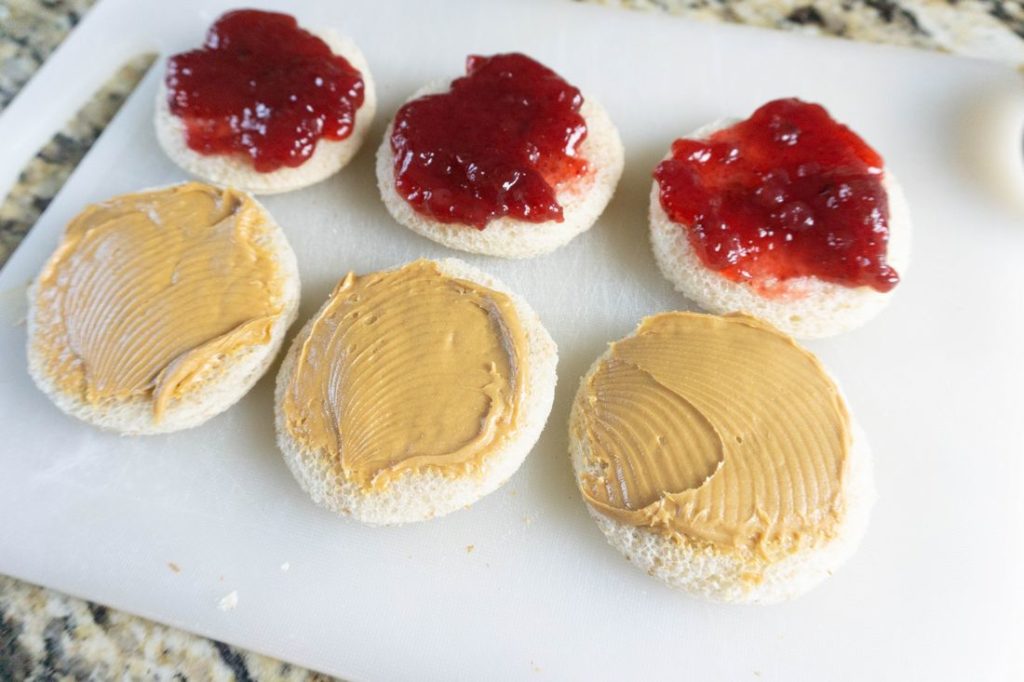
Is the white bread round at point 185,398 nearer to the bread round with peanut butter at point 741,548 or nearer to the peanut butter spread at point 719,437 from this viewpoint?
the peanut butter spread at point 719,437

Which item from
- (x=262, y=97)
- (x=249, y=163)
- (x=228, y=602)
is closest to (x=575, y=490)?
(x=228, y=602)

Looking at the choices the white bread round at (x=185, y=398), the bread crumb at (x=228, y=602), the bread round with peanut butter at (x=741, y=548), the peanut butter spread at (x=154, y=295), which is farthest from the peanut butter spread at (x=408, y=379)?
the bread crumb at (x=228, y=602)

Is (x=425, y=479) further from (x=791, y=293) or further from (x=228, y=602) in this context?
(x=791, y=293)

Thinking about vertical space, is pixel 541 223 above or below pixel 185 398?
above

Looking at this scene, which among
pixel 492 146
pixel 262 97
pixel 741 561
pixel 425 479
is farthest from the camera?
pixel 262 97

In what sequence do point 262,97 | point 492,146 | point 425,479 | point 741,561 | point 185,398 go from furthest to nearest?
point 262,97, point 492,146, point 185,398, point 425,479, point 741,561

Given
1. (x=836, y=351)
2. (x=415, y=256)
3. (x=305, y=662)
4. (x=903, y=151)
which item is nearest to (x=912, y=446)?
(x=836, y=351)
